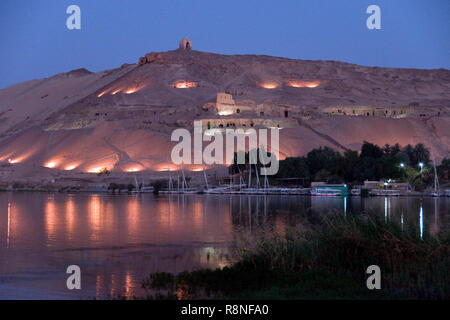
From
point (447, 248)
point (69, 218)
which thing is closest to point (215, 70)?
point (69, 218)

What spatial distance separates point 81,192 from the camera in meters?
59.7

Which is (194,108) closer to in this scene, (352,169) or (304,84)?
(352,169)

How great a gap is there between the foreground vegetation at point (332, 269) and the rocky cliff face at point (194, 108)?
5075cm

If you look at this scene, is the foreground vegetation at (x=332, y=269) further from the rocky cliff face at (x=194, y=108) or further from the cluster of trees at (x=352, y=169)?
the rocky cliff face at (x=194, y=108)

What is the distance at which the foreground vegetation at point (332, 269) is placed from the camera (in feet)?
34.7

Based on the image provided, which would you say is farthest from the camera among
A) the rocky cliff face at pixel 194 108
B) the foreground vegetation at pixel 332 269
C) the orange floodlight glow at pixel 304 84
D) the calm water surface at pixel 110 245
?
the orange floodlight glow at pixel 304 84

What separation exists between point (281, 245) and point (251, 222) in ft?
42.4

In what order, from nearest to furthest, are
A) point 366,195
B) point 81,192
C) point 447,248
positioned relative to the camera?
1. point 447,248
2. point 366,195
3. point 81,192

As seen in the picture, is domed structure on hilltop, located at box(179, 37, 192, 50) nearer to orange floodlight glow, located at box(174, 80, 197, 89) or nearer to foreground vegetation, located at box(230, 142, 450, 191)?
orange floodlight glow, located at box(174, 80, 197, 89)

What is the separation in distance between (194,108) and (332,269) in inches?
2624

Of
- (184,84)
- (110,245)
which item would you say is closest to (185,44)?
(184,84)

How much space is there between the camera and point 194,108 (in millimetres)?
77625

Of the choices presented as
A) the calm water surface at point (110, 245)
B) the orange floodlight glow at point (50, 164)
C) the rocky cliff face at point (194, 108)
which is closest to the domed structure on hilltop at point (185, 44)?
the rocky cliff face at point (194, 108)

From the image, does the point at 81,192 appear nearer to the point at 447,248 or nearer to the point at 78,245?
the point at 78,245
